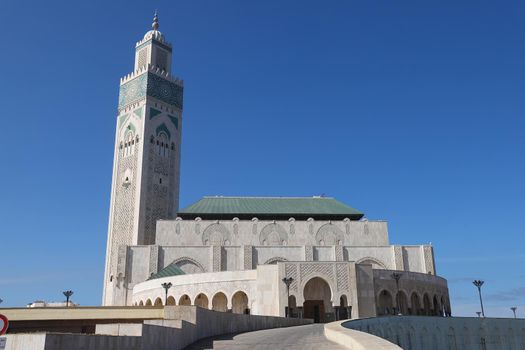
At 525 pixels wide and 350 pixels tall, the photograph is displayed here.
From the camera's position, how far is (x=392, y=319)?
2633 cm

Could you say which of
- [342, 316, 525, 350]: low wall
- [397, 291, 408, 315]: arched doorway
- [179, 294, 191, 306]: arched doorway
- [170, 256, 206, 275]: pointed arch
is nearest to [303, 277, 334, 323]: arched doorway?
[397, 291, 408, 315]: arched doorway

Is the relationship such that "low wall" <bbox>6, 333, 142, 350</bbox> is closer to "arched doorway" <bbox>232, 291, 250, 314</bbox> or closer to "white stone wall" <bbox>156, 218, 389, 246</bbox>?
"arched doorway" <bbox>232, 291, 250, 314</bbox>

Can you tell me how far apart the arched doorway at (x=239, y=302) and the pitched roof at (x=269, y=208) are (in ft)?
42.9

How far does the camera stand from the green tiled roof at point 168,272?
4281 cm

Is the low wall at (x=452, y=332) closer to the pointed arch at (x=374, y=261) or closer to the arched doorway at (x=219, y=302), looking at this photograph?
the pointed arch at (x=374, y=261)

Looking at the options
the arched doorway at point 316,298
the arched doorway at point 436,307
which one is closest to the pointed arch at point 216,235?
the arched doorway at point 316,298

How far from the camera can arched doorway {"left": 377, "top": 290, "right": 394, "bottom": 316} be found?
37.9m

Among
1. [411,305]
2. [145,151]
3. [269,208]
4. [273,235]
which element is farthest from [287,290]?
[145,151]

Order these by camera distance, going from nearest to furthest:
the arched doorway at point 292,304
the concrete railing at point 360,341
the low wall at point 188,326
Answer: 1. the concrete railing at point 360,341
2. the low wall at point 188,326
3. the arched doorway at point 292,304

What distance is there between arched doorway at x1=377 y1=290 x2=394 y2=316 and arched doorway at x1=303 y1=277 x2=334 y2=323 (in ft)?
15.0

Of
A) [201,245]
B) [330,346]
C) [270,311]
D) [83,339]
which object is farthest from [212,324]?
[201,245]

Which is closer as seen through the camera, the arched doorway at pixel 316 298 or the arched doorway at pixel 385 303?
the arched doorway at pixel 316 298

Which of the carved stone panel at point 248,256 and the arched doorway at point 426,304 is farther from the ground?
the carved stone panel at point 248,256

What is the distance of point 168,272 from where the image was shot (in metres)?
43.2
